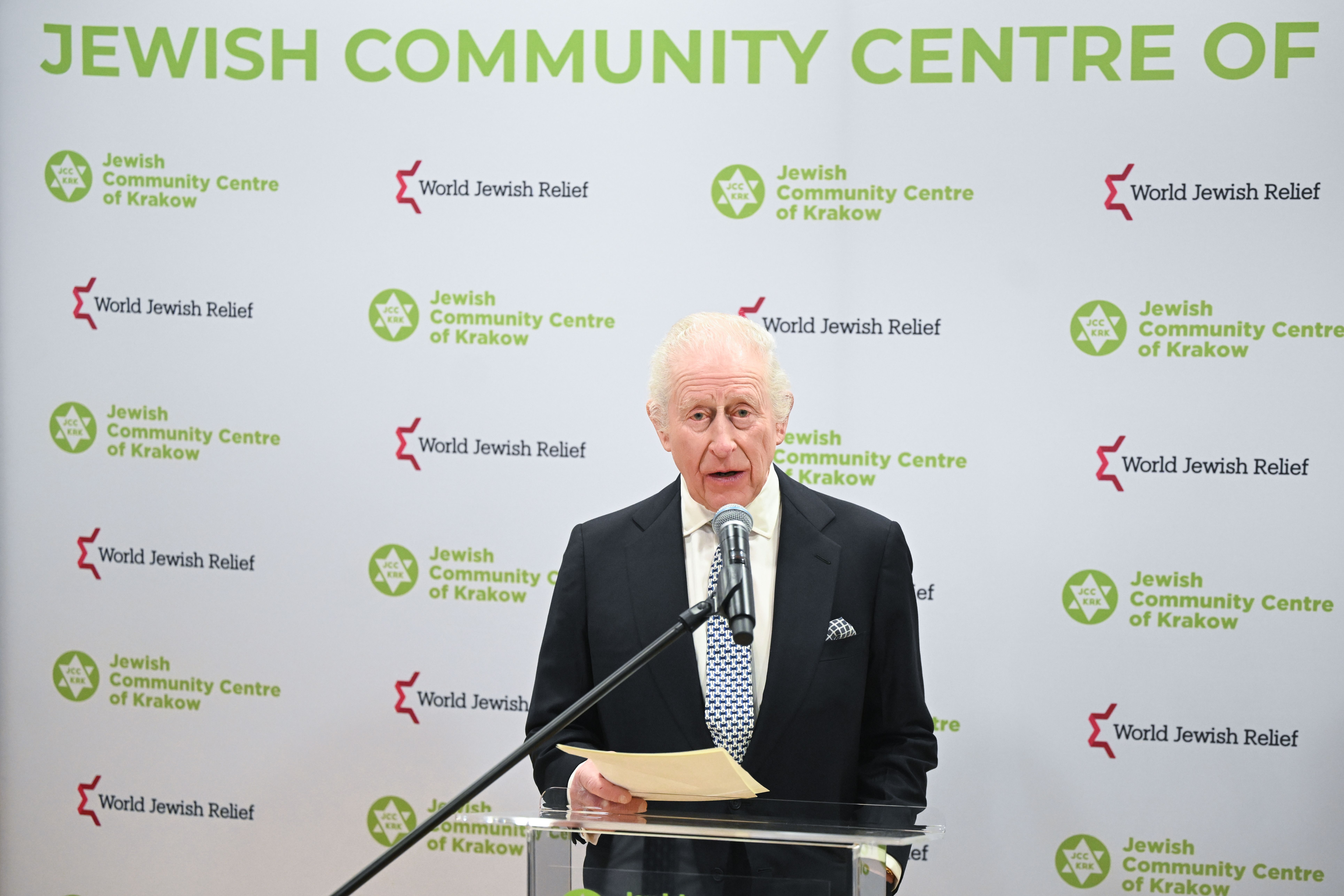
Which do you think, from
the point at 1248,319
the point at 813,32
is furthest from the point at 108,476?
the point at 1248,319

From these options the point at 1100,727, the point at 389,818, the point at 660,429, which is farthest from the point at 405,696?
the point at 1100,727

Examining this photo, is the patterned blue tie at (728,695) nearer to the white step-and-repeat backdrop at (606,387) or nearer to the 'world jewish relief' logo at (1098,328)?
the white step-and-repeat backdrop at (606,387)

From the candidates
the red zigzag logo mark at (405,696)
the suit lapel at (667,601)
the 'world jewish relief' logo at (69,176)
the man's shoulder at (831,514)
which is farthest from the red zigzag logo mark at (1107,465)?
the 'world jewish relief' logo at (69,176)

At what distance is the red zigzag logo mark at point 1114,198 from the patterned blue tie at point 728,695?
5.85 feet

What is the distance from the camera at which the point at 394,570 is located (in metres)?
3.25

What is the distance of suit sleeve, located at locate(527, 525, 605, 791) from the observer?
6.43ft

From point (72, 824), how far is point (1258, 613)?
3.74 meters

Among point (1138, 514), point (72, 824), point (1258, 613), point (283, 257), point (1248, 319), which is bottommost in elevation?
point (72, 824)

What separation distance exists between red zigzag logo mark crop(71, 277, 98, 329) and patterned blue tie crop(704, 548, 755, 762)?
8.31 ft

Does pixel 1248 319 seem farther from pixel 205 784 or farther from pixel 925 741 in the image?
pixel 205 784

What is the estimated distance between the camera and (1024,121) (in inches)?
116

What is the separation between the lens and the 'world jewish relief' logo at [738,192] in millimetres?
3049

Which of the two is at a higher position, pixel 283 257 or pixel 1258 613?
pixel 283 257

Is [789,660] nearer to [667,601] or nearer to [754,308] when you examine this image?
[667,601]
